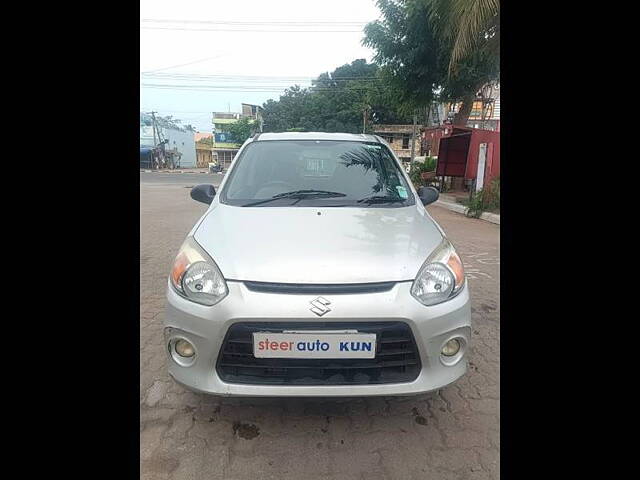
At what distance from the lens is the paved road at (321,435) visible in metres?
1.91

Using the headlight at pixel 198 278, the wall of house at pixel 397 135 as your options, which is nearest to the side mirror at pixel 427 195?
the headlight at pixel 198 278

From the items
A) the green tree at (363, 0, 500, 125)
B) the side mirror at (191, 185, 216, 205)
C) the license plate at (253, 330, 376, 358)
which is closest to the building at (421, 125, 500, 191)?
the green tree at (363, 0, 500, 125)

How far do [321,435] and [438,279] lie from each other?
97 cm

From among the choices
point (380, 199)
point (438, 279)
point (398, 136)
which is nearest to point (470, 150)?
point (380, 199)

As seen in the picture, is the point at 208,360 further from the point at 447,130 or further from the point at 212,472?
the point at 447,130

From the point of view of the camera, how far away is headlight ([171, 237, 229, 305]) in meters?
1.94

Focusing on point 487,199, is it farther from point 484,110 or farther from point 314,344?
point 484,110

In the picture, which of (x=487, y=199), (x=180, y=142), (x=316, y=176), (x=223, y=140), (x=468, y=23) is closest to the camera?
(x=316, y=176)

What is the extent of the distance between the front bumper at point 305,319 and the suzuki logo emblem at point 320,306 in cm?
2

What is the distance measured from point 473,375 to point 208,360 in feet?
5.64

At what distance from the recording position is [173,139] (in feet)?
175

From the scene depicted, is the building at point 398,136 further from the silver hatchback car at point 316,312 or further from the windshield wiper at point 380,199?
the silver hatchback car at point 316,312

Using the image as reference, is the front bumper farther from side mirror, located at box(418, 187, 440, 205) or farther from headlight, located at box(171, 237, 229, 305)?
side mirror, located at box(418, 187, 440, 205)

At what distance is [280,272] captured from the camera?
6.35 ft
